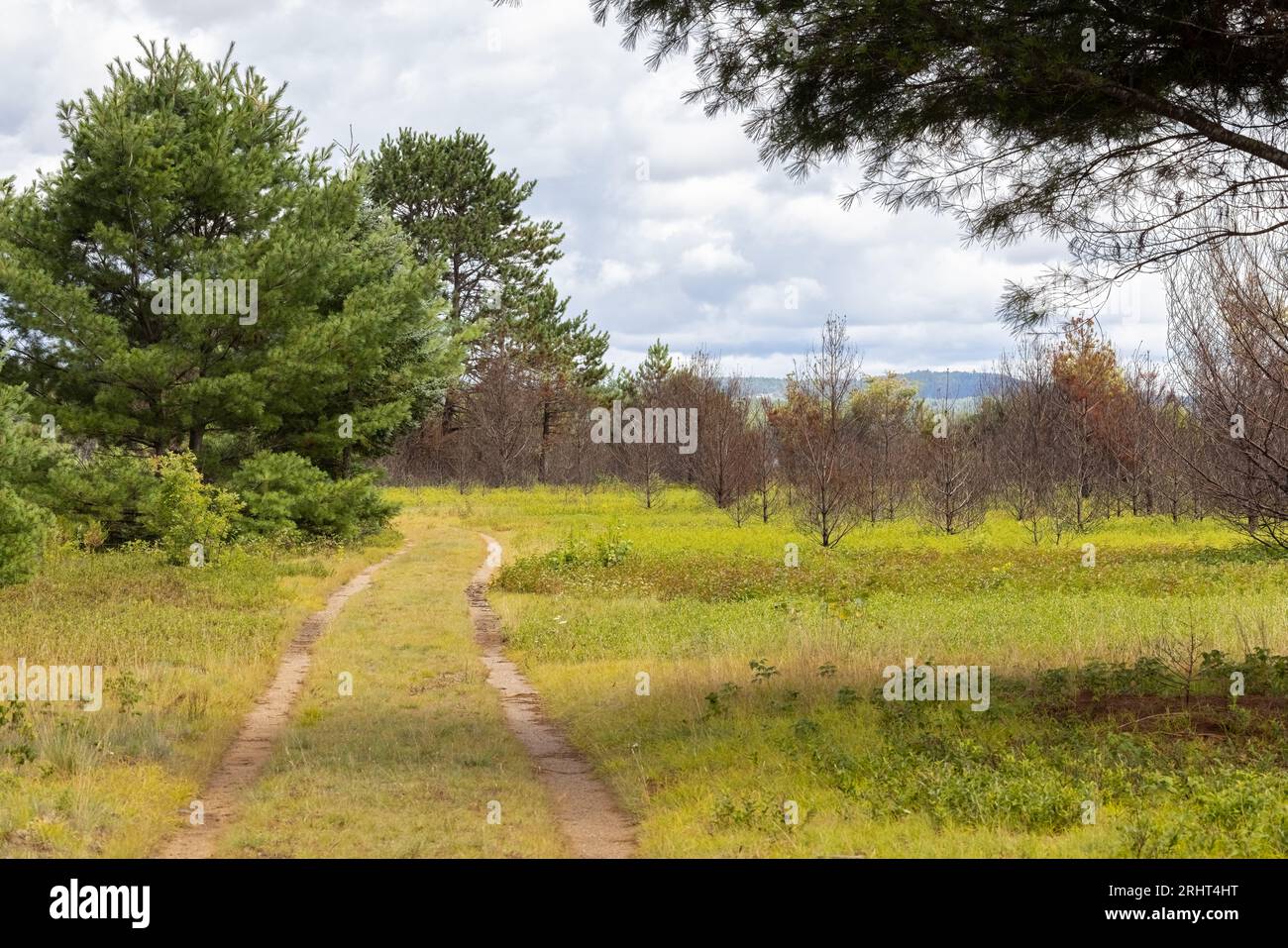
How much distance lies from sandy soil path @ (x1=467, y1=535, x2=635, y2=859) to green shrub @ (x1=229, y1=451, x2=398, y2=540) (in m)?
11.0

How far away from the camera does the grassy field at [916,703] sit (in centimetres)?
657

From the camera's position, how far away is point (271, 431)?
2641cm

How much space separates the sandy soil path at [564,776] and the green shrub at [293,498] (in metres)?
11.0

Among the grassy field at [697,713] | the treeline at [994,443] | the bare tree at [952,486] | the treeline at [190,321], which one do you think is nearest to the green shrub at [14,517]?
the grassy field at [697,713]

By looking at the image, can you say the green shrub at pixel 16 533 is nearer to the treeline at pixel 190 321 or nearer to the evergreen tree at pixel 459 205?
the treeline at pixel 190 321

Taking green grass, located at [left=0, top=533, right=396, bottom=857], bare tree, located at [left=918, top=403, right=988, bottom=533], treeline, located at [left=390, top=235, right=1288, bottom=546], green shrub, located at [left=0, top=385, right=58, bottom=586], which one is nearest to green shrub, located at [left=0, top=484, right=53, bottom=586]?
green shrub, located at [left=0, top=385, right=58, bottom=586]

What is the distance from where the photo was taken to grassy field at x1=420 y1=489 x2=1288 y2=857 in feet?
21.5

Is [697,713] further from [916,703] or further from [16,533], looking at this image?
[16,533]

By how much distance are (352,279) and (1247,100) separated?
73.7ft

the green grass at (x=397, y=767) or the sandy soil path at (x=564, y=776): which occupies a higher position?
the green grass at (x=397, y=767)

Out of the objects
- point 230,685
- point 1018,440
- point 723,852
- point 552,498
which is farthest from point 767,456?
point 723,852

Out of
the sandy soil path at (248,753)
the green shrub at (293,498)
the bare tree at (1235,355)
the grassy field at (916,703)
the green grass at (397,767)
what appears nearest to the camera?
the grassy field at (916,703)

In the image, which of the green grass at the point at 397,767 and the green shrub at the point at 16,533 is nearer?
the green grass at the point at 397,767

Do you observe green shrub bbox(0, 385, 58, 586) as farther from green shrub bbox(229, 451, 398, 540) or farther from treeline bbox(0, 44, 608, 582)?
green shrub bbox(229, 451, 398, 540)
